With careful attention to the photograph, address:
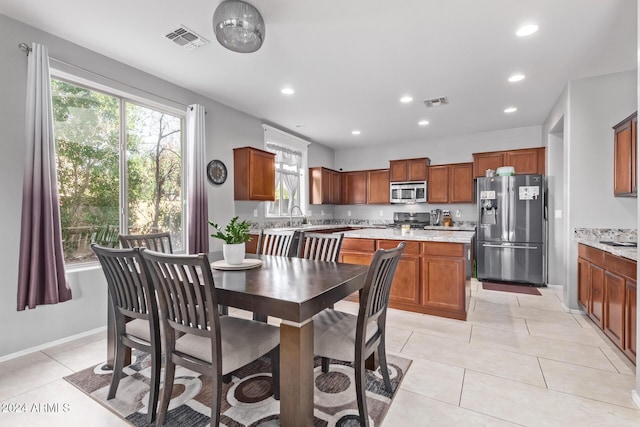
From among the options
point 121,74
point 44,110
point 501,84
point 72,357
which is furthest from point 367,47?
point 72,357

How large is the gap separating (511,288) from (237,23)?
4.98 metres

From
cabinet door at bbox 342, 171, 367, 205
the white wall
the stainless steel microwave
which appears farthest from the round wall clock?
the stainless steel microwave

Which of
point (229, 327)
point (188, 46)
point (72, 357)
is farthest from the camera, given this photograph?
point (188, 46)

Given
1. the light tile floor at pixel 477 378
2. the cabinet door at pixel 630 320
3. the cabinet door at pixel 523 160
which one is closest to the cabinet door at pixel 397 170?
the cabinet door at pixel 523 160

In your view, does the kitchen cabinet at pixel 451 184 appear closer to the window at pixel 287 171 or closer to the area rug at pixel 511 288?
the area rug at pixel 511 288

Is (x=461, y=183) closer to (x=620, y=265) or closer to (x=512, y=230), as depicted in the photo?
(x=512, y=230)

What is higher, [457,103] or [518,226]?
[457,103]

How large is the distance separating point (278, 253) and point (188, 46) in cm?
210

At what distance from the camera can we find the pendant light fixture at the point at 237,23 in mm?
2123

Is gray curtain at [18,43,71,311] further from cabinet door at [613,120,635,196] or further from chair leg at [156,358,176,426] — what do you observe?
cabinet door at [613,120,635,196]

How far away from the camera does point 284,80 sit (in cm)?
354

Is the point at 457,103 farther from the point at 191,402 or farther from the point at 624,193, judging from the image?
the point at 191,402

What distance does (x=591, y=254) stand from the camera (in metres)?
3.00

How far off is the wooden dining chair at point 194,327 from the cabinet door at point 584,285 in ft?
11.0
